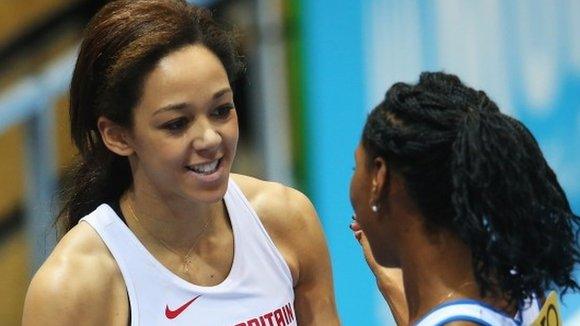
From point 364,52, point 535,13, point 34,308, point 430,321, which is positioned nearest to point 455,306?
point 430,321

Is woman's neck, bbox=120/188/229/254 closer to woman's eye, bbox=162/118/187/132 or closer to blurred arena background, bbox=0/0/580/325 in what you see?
woman's eye, bbox=162/118/187/132

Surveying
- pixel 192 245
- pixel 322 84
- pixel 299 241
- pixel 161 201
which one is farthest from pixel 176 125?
pixel 322 84

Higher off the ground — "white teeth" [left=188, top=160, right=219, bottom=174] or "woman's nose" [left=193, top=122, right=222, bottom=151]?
"woman's nose" [left=193, top=122, right=222, bottom=151]

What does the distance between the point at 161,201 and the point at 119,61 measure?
297mm

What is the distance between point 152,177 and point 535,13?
7.92 feet

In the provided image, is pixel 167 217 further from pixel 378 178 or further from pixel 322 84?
pixel 322 84

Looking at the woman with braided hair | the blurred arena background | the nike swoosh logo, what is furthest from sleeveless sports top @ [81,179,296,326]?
the blurred arena background

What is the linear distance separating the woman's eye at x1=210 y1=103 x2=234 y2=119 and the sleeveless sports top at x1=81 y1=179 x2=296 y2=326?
27 centimetres

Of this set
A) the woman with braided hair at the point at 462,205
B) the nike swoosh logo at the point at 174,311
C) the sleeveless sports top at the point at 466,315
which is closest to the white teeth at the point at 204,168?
the nike swoosh logo at the point at 174,311

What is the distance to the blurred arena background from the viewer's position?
414 cm

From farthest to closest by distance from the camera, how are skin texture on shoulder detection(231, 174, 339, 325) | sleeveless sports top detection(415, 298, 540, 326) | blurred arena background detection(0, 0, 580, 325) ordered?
1. blurred arena background detection(0, 0, 580, 325)
2. skin texture on shoulder detection(231, 174, 339, 325)
3. sleeveless sports top detection(415, 298, 540, 326)

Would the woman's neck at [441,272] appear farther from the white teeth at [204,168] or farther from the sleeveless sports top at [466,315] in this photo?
the white teeth at [204,168]

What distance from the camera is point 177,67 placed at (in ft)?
7.63

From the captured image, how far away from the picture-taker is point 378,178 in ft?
6.52
